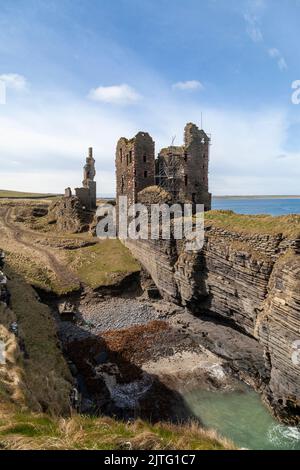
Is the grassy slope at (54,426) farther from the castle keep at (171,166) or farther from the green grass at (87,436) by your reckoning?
the castle keep at (171,166)

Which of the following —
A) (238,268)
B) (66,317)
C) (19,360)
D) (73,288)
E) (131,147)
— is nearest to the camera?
(19,360)

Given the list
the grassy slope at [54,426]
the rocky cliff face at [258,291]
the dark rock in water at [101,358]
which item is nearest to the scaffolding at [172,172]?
the rocky cliff face at [258,291]

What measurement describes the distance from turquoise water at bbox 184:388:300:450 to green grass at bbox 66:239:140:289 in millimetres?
19747

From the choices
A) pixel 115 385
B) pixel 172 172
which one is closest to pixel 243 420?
pixel 115 385

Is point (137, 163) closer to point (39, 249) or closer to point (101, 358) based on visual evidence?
point (39, 249)

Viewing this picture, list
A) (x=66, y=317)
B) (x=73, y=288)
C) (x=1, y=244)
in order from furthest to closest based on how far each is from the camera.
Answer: (x=1, y=244) < (x=73, y=288) < (x=66, y=317)

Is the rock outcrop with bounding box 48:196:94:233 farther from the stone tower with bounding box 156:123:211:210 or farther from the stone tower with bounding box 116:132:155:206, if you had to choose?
the stone tower with bounding box 156:123:211:210

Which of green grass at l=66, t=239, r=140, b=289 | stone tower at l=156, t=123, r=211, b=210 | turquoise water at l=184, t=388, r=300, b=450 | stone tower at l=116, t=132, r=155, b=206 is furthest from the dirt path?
turquoise water at l=184, t=388, r=300, b=450

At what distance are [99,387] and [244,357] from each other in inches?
514

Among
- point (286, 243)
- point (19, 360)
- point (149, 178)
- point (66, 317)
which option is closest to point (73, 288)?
point (66, 317)

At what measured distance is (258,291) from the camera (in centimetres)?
2170

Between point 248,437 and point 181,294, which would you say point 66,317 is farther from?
point 248,437

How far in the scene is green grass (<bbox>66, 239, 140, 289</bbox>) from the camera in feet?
132

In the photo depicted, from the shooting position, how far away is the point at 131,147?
155 feet
